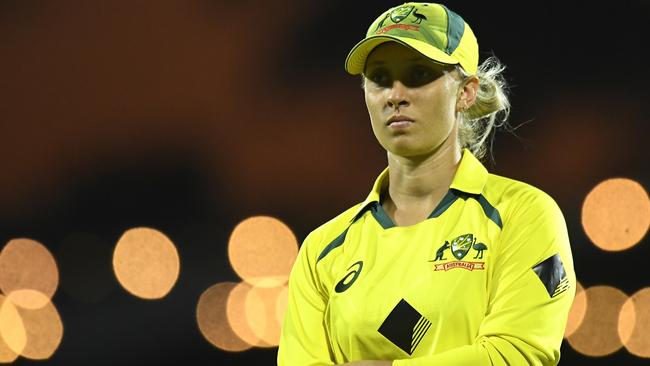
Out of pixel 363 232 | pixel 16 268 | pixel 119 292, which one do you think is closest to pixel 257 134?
pixel 119 292

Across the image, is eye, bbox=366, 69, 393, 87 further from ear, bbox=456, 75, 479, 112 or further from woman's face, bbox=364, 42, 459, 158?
ear, bbox=456, 75, 479, 112

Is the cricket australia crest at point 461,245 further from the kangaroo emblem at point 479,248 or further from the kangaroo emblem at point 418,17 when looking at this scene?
the kangaroo emblem at point 418,17

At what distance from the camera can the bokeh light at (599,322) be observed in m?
14.1

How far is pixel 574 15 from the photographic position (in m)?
12.2

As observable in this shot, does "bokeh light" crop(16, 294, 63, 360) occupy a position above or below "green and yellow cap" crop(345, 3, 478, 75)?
below

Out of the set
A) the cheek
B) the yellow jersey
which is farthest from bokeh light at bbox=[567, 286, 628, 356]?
the cheek

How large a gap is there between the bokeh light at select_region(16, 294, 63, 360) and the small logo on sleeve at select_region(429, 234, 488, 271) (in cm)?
995

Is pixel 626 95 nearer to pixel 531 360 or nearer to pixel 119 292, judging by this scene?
pixel 119 292

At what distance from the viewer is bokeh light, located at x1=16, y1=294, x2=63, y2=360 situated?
42.6 feet

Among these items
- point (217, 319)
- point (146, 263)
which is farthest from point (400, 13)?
point (146, 263)

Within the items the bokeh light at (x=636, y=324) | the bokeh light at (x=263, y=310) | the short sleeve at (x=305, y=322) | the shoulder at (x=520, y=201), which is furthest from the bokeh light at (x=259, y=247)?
the shoulder at (x=520, y=201)

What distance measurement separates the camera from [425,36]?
350 centimetres

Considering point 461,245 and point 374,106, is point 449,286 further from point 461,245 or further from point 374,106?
point 374,106

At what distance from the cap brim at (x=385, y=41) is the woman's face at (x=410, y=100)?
3 centimetres
